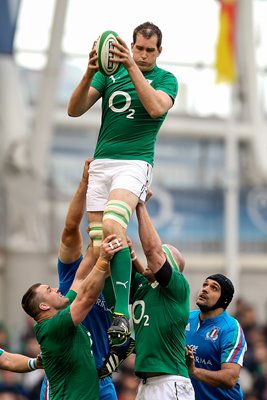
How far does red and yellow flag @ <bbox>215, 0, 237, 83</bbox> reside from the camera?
26062mm

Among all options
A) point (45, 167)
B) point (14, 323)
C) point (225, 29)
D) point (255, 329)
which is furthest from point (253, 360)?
point (225, 29)

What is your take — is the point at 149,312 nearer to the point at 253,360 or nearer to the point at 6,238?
the point at 253,360

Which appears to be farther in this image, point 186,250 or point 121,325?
point 186,250

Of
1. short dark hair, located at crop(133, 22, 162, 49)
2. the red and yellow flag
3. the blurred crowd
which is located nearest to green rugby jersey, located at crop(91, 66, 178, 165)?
short dark hair, located at crop(133, 22, 162, 49)

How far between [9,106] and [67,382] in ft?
47.9

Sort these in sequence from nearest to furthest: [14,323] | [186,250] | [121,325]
Answer: 1. [121,325]
2. [14,323]
3. [186,250]

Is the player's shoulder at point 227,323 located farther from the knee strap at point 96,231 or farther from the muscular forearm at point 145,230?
the knee strap at point 96,231

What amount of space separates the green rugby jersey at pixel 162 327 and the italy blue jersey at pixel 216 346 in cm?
74

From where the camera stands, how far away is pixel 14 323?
892 inches

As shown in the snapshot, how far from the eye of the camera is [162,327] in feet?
32.2

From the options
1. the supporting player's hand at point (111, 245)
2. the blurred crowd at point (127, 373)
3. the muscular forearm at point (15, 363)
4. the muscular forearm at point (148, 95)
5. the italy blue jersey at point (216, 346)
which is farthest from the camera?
the blurred crowd at point (127, 373)

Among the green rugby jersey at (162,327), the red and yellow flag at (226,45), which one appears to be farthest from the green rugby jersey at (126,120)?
the red and yellow flag at (226,45)

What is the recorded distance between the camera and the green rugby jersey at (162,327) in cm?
979

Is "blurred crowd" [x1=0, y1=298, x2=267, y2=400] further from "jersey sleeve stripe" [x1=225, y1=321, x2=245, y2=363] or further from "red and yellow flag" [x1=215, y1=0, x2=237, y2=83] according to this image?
"red and yellow flag" [x1=215, y1=0, x2=237, y2=83]
